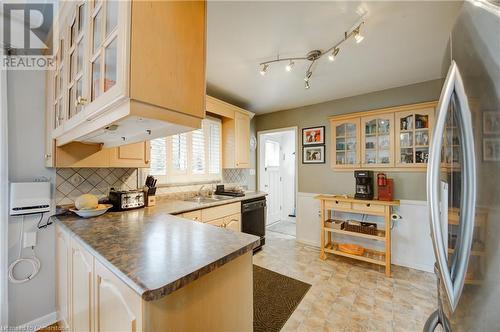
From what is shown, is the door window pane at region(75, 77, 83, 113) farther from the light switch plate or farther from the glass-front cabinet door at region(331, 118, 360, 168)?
the glass-front cabinet door at region(331, 118, 360, 168)

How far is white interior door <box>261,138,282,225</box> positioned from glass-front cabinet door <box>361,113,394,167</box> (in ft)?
6.88

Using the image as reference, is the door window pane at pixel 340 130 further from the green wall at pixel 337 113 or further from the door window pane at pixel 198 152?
the door window pane at pixel 198 152

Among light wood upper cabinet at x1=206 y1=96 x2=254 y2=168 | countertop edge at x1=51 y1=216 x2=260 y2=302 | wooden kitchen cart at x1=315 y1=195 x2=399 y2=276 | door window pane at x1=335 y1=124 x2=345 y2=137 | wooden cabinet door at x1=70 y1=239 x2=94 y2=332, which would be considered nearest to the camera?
countertop edge at x1=51 y1=216 x2=260 y2=302

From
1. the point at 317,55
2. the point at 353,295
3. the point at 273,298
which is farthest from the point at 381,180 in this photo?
the point at 273,298

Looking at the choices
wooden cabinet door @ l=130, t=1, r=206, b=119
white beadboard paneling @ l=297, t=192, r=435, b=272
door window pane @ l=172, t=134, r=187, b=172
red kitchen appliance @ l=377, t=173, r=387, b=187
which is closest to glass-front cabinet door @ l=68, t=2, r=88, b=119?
wooden cabinet door @ l=130, t=1, r=206, b=119

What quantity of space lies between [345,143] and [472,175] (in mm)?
2845

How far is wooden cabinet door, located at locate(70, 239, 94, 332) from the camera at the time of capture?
1071 millimetres

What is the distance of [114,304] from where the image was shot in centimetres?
84

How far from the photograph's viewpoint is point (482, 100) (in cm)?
51

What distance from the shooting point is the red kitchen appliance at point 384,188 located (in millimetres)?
2742

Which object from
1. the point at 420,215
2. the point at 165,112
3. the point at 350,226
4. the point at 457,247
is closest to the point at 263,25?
the point at 165,112

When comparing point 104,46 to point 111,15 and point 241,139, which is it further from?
point 241,139

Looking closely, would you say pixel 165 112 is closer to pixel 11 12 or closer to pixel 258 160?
pixel 11 12

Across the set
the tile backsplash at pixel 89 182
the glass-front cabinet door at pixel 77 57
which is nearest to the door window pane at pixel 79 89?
the glass-front cabinet door at pixel 77 57
